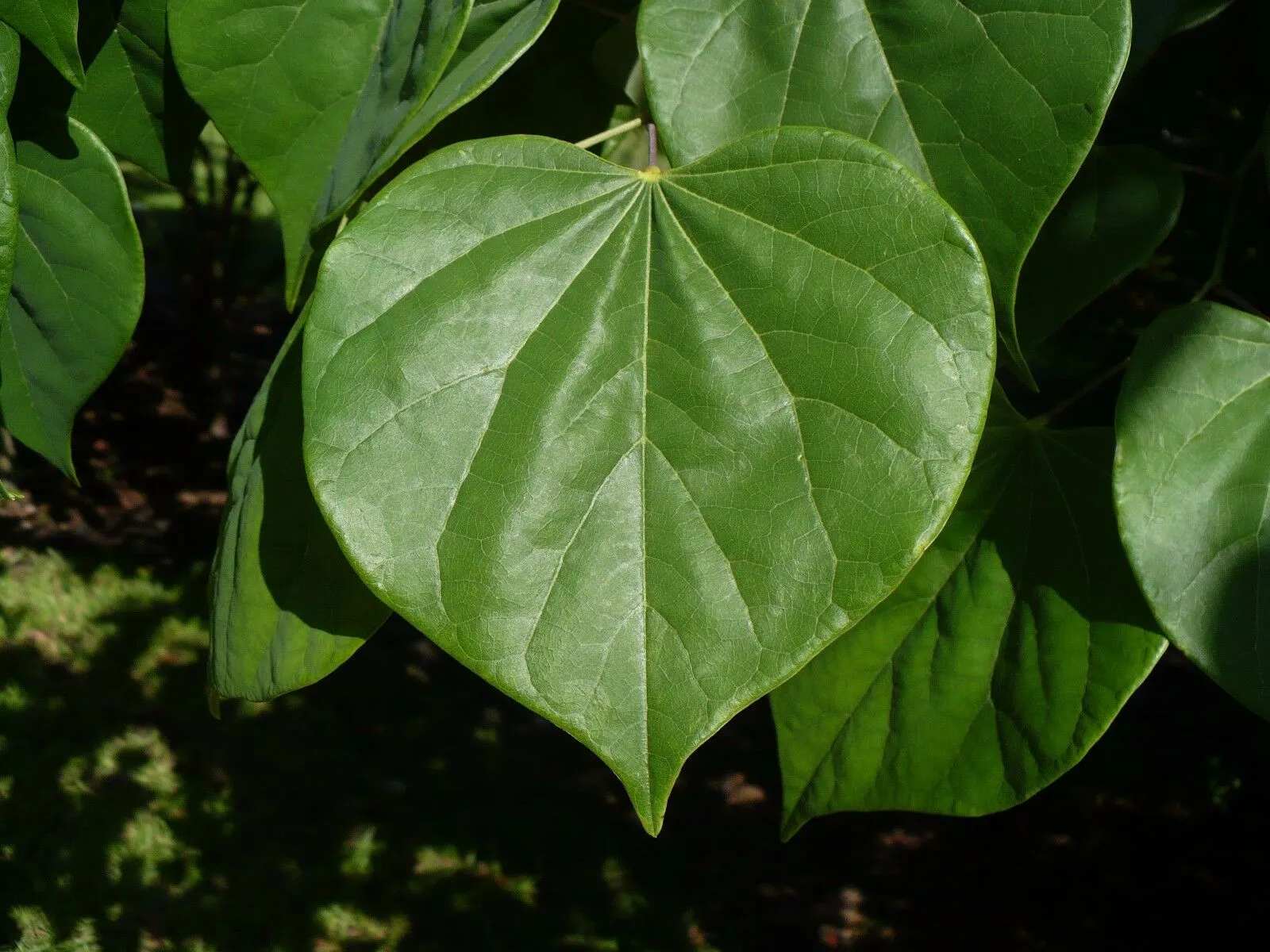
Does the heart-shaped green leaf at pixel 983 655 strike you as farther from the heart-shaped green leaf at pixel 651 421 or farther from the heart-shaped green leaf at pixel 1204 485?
the heart-shaped green leaf at pixel 651 421

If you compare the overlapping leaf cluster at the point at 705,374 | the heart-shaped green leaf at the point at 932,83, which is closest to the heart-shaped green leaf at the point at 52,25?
the overlapping leaf cluster at the point at 705,374

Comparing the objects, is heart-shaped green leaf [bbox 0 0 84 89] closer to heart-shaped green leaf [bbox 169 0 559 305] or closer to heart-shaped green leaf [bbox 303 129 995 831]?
heart-shaped green leaf [bbox 169 0 559 305]

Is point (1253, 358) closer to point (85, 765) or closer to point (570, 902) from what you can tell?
point (570, 902)

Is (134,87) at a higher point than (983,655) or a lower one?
higher

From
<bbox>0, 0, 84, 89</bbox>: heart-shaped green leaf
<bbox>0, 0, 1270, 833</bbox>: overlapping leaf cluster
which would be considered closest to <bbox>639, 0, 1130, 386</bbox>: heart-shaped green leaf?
<bbox>0, 0, 1270, 833</bbox>: overlapping leaf cluster

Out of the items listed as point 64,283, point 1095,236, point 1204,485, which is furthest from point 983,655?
point 64,283

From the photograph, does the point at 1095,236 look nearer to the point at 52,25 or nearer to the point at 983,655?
the point at 983,655
